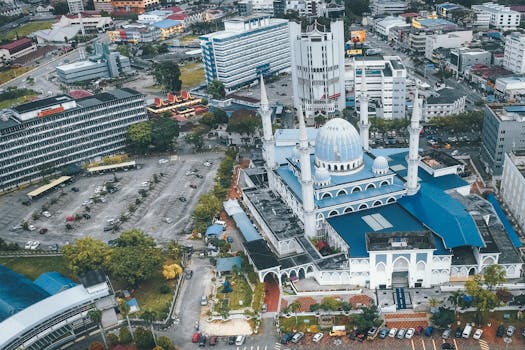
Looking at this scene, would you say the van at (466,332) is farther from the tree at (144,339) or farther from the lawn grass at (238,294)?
the tree at (144,339)

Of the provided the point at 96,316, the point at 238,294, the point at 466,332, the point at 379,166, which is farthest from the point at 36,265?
the point at 466,332

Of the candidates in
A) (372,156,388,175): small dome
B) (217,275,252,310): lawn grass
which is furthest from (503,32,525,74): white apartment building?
(217,275,252,310): lawn grass

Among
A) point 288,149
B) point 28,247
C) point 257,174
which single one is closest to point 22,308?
point 28,247

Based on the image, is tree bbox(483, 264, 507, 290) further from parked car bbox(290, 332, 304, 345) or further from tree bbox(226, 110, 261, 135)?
tree bbox(226, 110, 261, 135)

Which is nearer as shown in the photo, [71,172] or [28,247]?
[28,247]

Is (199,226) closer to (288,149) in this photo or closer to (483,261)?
(288,149)

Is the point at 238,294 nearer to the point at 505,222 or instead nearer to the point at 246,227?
the point at 246,227
